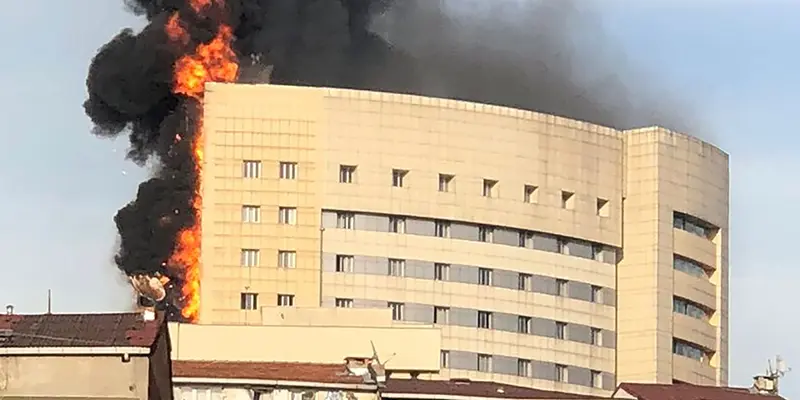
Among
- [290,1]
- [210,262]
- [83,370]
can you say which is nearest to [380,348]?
[210,262]

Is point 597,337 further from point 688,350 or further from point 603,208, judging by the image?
point 603,208

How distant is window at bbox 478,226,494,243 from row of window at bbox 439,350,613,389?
6772 mm

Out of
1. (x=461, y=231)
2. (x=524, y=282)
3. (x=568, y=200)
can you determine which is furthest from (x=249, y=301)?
(x=568, y=200)

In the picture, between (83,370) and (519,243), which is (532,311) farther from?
(83,370)

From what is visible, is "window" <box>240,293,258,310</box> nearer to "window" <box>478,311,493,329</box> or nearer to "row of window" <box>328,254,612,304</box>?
"row of window" <box>328,254,612,304</box>

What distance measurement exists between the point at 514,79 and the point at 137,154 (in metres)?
32.8

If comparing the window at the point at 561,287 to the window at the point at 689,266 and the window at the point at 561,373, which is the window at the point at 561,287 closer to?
the window at the point at 561,373

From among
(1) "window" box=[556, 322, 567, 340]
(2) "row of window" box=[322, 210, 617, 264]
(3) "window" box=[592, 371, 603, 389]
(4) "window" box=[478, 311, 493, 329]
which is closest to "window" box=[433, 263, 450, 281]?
(2) "row of window" box=[322, 210, 617, 264]

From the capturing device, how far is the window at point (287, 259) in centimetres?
14775

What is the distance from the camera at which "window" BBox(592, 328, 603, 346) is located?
158 metres

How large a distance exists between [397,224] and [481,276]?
6104mm

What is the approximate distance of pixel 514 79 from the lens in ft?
582

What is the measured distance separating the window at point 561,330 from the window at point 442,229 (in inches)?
367

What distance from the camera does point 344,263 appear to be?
488 feet
